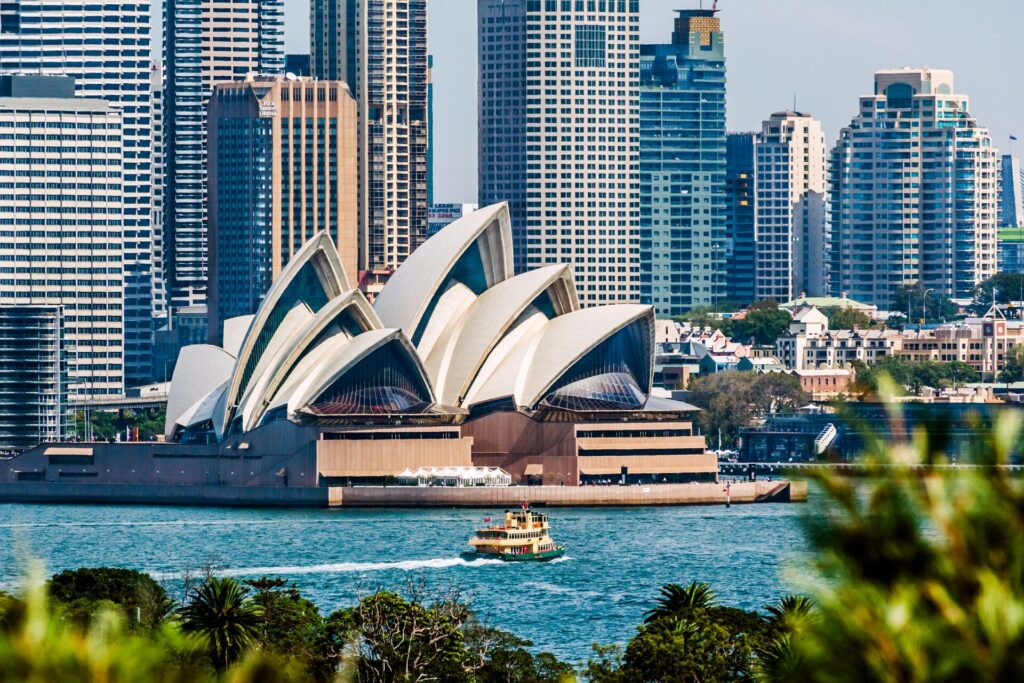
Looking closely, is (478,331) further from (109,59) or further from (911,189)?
(911,189)

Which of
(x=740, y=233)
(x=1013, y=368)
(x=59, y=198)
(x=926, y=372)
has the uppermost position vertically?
(x=740, y=233)

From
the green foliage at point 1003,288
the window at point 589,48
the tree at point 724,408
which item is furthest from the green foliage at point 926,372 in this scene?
the window at point 589,48

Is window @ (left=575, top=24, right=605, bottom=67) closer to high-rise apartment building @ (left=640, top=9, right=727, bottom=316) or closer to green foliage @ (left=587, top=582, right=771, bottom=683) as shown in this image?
high-rise apartment building @ (left=640, top=9, right=727, bottom=316)

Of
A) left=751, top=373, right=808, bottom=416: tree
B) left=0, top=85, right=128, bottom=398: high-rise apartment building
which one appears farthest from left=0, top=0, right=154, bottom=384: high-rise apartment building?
left=751, top=373, right=808, bottom=416: tree

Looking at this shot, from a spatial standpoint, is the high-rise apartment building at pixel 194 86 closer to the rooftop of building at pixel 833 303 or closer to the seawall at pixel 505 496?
the rooftop of building at pixel 833 303

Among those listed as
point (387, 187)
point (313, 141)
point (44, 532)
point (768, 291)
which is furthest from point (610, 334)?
point (768, 291)

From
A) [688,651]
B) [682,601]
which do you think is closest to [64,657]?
[688,651]

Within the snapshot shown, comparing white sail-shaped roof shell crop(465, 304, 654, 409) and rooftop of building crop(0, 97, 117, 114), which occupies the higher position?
rooftop of building crop(0, 97, 117, 114)
